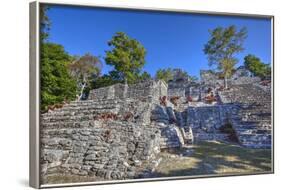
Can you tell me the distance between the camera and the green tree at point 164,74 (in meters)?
10.1

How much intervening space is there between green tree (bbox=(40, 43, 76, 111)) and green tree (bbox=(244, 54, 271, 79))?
297cm

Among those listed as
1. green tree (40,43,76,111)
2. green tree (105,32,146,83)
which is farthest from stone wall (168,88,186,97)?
green tree (40,43,76,111)

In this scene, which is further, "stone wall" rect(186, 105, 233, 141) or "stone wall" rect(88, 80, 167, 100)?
"stone wall" rect(186, 105, 233, 141)

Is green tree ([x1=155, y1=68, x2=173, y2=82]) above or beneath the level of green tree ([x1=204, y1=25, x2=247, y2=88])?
beneath

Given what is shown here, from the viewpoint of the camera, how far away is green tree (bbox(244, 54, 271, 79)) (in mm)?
10922

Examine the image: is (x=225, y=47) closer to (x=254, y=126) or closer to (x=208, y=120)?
(x=208, y=120)

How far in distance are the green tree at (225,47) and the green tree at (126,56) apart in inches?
46.4

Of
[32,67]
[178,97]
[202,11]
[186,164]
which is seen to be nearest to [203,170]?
[186,164]

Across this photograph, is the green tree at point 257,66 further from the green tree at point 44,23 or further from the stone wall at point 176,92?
the green tree at point 44,23

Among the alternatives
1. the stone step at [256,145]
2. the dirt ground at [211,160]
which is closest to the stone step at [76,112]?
the dirt ground at [211,160]

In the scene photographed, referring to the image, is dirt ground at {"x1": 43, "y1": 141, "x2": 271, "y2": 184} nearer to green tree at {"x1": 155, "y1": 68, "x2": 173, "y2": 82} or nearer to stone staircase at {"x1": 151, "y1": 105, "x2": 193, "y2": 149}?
stone staircase at {"x1": 151, "y1": 105, "x2": 193, "y2": 149}

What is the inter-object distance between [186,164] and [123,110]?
1.34 meters

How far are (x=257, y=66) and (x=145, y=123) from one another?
7.24 feet

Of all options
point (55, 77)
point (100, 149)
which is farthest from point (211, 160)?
point (55, 77)
